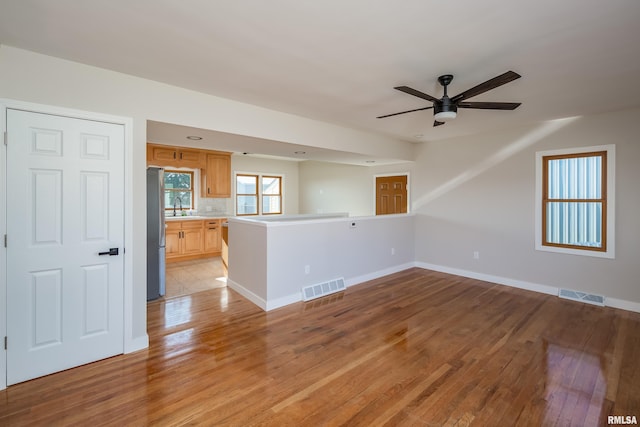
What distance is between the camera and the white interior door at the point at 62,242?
89.7 inches

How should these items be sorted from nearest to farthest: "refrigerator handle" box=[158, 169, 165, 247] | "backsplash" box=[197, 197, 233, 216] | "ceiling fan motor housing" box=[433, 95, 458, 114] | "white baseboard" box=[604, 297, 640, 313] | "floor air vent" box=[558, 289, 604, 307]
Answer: "ceiling fan motor housing" box=[433, 95, 458, 114]
"white baseboard" box=[604, 297, 640, 313]
"floor air vent" box=[558, 289, 604, 307]
"refrigerator handle" box=[158, 169, 165, 247]
"backsplash" box=[197, 197, 233, 216]

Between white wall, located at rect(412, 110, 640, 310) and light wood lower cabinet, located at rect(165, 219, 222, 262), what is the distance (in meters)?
4.71

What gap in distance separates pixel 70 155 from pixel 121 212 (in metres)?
0.60

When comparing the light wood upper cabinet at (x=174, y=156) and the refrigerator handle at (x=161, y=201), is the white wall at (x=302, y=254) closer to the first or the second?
the refrigerator handle at (x=161, y=201)

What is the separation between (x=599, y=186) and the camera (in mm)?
4055

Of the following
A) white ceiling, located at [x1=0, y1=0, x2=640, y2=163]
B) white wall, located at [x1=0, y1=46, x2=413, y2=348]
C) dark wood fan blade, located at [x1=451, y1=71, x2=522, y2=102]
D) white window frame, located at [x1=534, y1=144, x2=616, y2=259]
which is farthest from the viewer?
white window frame, located at [x1=534, y1=144, x2=616, y2=259]

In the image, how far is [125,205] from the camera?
2.72m

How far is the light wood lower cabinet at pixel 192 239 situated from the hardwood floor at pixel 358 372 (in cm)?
293

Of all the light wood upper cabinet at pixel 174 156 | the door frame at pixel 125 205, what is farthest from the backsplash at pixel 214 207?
the door frame at pixel 125 205

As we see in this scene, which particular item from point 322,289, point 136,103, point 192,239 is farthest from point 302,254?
point 192,239

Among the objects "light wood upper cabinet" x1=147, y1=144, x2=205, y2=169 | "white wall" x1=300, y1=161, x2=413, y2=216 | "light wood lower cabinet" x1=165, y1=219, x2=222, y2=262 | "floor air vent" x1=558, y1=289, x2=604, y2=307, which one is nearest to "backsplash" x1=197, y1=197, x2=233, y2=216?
"light wood lower cabinet" x1=165, y1=219, x2=222, y2=262

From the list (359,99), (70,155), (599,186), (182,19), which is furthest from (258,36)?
(599,186)

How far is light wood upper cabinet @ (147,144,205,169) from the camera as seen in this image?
20.7 feet

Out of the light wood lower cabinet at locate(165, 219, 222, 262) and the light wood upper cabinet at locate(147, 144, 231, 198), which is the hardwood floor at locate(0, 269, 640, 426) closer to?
the light wood lower cabinet at locate(165, 219, 222, 262)
